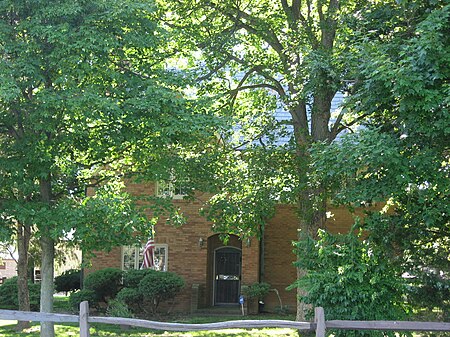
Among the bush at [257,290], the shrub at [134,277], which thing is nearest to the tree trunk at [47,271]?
the shrub at [134,277]

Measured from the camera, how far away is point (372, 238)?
1273 centimetres

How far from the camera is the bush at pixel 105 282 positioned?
23.6 m

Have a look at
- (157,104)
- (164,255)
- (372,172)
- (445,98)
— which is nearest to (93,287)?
(164,255)

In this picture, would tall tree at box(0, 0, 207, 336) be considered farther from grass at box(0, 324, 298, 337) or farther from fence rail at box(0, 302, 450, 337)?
grass at box(0, 324, 298, 337)

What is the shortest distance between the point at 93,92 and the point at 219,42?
608 cm

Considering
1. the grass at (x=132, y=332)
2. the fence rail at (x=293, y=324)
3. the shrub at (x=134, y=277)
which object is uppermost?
Answer: the fence rail at (x=293, y=324)

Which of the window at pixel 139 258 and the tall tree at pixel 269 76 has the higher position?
the tall tree at pixel 269 76

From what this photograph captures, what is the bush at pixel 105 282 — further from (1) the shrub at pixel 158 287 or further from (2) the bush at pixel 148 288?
(1) the shrub at pixel 158 287

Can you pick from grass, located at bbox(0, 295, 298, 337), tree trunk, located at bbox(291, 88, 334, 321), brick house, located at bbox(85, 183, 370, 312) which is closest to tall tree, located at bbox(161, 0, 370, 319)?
tree trunk, located at bbox(291, 88, 334, 321)

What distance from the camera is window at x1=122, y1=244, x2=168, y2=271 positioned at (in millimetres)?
25797

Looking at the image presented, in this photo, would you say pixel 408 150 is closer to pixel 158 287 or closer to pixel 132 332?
pixel 132 332

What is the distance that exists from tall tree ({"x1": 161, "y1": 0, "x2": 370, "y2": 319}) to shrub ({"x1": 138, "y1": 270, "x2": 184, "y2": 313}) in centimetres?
576

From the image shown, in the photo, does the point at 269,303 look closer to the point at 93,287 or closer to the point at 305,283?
the point at 93,287

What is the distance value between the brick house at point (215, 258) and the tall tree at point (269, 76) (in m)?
6.56
